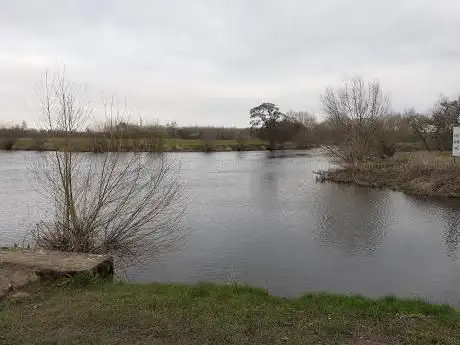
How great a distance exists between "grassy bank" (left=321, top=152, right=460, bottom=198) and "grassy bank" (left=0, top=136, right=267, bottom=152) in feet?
37.6

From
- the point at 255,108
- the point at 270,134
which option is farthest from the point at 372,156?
the point at 255,108

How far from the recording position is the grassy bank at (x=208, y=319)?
194 inches

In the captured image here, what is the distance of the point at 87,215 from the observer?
10.5 meters

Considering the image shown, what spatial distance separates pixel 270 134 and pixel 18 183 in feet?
186

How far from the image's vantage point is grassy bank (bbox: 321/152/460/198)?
2281 centimetres

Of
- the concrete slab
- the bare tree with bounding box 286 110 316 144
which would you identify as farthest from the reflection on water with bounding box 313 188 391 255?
the bare tree with bounding box 286 110 316 144

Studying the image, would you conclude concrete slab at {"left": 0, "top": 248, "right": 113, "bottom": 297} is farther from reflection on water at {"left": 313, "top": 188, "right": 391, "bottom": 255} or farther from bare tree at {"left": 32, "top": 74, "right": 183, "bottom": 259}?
reflection on water at {"left": 313, "top": 188, "right": 391, "bottom": 255}

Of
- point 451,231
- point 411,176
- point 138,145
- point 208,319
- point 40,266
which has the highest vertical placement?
point 138,145

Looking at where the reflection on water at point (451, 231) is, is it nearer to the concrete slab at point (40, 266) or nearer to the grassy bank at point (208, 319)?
the grassy bank at point (208, 319)

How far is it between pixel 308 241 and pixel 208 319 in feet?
25.2

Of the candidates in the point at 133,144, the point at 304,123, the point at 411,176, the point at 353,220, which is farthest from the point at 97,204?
the point at 304,123

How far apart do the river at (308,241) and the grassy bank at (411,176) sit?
1734mm

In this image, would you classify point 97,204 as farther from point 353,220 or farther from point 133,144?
point 353,220

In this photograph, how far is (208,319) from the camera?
17.9ft
